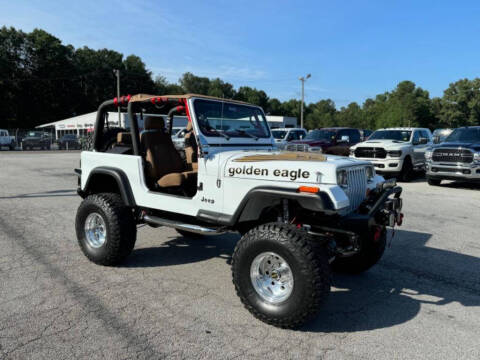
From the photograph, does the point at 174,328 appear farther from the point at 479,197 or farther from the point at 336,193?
the point at 479,197

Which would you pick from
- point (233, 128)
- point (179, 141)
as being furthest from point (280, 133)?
point (233, 128)

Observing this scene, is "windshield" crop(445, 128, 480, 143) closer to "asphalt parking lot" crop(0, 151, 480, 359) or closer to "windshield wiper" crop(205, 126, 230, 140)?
"asphalt parking lot" crop(0, 151, 480, 359)

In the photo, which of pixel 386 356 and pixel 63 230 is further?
pixel 63 230

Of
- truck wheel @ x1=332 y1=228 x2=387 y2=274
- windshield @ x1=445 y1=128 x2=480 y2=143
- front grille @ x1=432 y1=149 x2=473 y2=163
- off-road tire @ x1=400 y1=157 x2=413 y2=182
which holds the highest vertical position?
windshield @ x1=445 y1=128 x2=480 y2=143

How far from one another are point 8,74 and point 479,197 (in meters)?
69.1

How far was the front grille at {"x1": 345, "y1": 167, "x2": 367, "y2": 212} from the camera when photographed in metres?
3.55

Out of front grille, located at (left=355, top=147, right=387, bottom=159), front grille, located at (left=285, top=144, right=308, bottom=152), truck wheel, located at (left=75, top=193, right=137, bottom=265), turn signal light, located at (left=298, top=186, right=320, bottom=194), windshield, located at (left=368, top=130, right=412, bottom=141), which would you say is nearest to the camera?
turn signal light, located at (left=298, top=186, right=320, bottom=194)

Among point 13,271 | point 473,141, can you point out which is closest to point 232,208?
point 13,271

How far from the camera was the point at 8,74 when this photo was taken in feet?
197

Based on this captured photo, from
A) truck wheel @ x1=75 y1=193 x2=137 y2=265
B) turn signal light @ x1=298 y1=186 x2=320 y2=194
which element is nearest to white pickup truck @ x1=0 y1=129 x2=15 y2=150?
truck wheel @ x1=75 y1=193 x2=137 y2=265

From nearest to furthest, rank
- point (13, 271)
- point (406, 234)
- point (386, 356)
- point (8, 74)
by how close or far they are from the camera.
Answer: point (386, 356), point (13, 271), point (406, 234), point (8, 74)

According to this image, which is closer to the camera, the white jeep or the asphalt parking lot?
the asphalt parking lot

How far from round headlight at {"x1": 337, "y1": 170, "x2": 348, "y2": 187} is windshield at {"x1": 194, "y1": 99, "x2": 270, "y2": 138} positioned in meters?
1.47

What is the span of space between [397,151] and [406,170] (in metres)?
0.94
